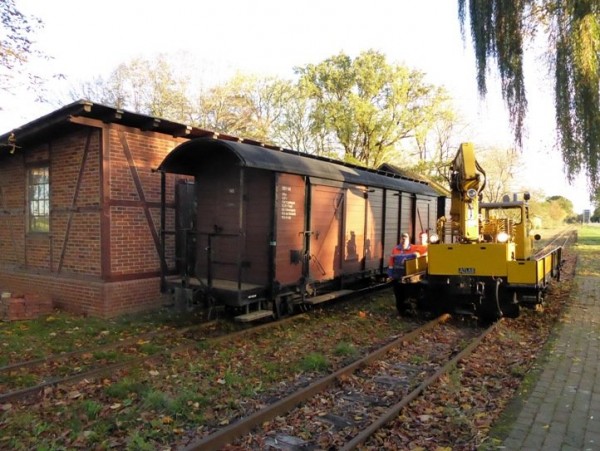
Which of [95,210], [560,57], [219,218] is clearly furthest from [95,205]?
[560,57]

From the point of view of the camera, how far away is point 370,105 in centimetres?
3391

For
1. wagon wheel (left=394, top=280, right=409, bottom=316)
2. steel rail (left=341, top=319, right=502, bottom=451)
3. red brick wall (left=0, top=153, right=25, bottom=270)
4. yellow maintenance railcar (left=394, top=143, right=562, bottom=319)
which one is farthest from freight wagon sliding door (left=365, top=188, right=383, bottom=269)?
red brick wall (left=0, top=153, right=25, bottom=270)

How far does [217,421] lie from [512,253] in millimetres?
6784

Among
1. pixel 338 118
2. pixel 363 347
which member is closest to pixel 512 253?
pixel 363 347

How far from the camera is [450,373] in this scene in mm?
5922

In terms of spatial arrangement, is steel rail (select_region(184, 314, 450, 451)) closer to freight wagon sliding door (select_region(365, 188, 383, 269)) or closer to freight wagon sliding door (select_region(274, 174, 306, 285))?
freight wagon sliding door (select_region(274, 174, 306, 285))

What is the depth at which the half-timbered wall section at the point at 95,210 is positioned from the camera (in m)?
9.05

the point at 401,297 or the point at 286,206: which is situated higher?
the point at 286,206

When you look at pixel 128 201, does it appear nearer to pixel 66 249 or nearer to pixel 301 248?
pixel 66 249

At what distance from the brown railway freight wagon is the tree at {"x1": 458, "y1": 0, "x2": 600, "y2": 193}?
3537 millimetres

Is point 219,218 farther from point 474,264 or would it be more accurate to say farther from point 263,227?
point 474,264

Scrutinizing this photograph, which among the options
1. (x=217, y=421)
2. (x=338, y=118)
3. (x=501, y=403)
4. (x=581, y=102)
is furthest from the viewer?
(x=338, y=118)

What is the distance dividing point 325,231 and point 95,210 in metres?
4.50

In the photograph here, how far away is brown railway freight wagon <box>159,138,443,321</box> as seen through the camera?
8062mm
